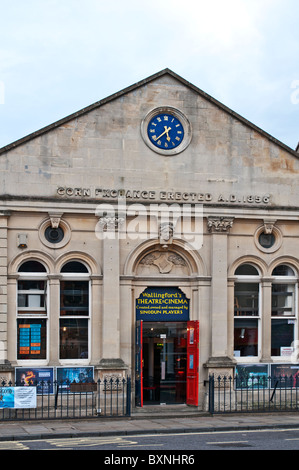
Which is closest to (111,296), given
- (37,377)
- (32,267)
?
(32,267)

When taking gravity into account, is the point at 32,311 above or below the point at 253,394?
above

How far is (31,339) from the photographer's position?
23.5 metres

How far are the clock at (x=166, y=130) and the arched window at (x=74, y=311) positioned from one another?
170 inches

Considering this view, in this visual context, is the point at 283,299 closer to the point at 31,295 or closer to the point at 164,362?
the point at 164,362

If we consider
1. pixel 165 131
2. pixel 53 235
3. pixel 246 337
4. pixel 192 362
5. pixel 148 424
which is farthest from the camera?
pixel 246 337

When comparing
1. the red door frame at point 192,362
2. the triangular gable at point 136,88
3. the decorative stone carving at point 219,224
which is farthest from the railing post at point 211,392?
the triangular gable at point 136,88


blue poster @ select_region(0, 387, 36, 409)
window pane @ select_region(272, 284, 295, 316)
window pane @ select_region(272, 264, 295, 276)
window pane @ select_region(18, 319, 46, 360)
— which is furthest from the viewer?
window pane @ select_region(272, 264, 295, 276)

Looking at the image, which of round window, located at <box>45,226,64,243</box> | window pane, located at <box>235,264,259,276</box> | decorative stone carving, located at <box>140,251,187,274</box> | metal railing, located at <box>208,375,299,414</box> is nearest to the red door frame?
metal railing, located at <box>208,375,299,414</box>

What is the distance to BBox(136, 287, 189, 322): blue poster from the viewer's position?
2469 centimetres

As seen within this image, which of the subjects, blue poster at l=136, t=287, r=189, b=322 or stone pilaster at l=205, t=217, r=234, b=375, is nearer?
stone pilaster at l=205, t=217, r=234, b=375

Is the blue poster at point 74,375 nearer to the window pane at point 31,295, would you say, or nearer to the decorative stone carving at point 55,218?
the window pane at point 31,295

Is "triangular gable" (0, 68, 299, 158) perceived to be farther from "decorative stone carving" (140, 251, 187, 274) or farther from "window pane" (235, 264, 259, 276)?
"decorative stone carving" (140, 251, 187, 274)

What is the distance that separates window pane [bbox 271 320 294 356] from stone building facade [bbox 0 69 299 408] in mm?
63

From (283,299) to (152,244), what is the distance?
467cm
